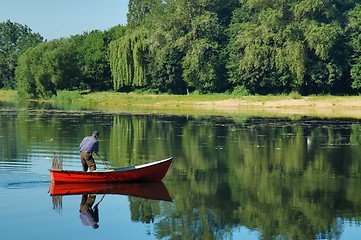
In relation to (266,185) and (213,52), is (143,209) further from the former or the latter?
(213,52)

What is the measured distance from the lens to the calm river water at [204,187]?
63.3 ft

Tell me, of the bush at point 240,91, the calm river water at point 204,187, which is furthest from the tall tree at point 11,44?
the calm river water at point 204,187

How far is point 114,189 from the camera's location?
24891 mm

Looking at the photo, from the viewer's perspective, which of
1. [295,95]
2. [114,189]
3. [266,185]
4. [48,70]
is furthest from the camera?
[48,70]

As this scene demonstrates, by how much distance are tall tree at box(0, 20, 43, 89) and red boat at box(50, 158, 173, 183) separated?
131m

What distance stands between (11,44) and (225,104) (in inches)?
3854

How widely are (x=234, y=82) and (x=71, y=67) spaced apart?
2838 cm

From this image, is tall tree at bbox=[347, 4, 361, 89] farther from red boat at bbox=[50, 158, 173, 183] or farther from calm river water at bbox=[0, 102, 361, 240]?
red boat at bbox=[50, 158, 173, 183]

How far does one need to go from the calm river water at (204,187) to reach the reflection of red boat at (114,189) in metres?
0.16

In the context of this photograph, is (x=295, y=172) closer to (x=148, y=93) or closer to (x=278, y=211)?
(x=278, y=211)

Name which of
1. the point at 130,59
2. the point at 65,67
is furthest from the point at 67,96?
the point at 130,59

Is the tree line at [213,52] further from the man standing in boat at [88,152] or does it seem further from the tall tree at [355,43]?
the man standing in boat at [88,152]

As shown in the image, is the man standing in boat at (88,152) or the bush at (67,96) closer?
the man standing in boat at (88,152)

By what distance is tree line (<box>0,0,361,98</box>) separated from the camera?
8412 cm
